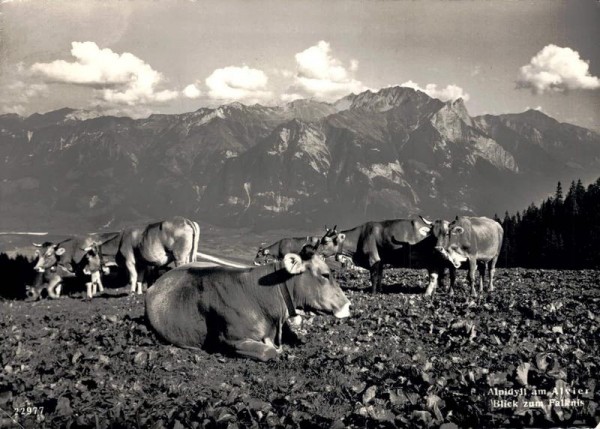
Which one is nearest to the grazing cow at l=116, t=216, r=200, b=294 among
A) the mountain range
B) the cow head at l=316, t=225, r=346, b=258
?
the mountain range

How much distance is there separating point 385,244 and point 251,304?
1458 centimetres

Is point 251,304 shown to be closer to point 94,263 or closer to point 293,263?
point 293,263

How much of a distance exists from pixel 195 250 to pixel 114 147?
6091 mm

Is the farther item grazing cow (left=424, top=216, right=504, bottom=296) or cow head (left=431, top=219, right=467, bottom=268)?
grazing cow (left=424, top=216, right=504, bottom=296)

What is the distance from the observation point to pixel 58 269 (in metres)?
24.9

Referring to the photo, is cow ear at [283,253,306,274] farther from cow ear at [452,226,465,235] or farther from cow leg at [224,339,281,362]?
cow ear at [452,226,465,235]

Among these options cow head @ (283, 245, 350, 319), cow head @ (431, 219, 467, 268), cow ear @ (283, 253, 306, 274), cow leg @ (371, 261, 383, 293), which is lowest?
cow leg @ (371, 261, 383, 293)

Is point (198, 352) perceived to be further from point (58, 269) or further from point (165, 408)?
point (58, 269)

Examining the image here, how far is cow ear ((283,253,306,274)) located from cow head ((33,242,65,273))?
707 inches

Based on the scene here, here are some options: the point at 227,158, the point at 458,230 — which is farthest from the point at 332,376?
the point at 227,158

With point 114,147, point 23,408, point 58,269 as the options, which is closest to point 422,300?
point 23,408

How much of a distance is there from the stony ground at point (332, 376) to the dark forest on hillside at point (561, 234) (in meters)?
17.1

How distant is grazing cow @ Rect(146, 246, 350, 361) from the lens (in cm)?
1076

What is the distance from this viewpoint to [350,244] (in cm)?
2570
